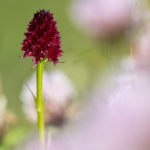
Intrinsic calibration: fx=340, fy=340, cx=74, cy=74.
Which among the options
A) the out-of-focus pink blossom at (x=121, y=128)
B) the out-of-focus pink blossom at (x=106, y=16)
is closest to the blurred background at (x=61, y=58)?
the out-of-focus pink blossom at (x=106, y=16)

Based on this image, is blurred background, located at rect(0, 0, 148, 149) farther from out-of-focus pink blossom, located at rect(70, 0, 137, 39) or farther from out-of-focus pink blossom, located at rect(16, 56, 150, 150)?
out-of-focus pink blossom, located at rect(16, 56, 150, 150)

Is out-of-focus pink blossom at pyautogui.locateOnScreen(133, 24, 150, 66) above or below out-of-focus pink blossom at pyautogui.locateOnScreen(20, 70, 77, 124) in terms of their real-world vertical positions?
above

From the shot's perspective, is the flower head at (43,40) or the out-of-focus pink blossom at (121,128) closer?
the out-of-focus pink blossom at (121,128)

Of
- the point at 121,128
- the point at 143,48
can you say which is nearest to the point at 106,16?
the point at 143,48

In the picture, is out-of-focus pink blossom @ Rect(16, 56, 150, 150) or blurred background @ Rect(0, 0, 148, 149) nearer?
out-of-focus pink blossom @ Rect(16, 56, 150, 150)

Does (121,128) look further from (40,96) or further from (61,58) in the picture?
(61,58)

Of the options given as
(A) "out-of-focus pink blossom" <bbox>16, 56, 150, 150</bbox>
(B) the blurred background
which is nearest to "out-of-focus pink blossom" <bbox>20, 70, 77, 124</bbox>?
(B) the blurred background

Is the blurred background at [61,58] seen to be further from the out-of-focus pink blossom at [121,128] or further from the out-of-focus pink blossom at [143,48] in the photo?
the out-of-focus pink blossom at [121,128]
